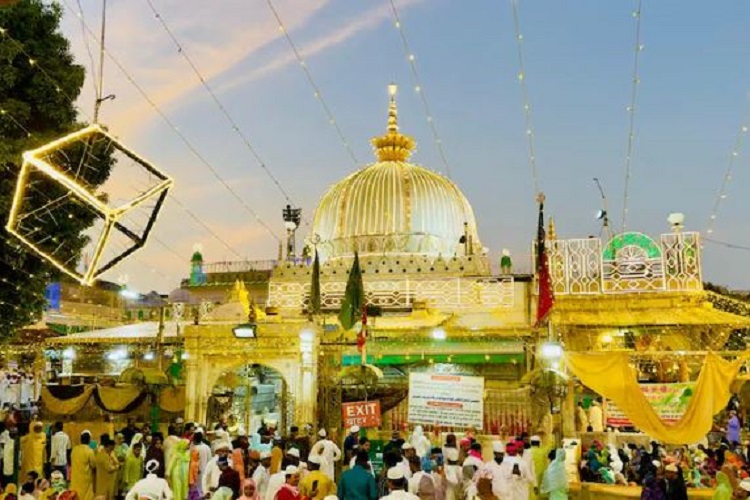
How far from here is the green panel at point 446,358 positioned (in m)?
20.2

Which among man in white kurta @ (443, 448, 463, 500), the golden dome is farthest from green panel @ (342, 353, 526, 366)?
man in white kurta @ (443, 448, 463, 500)

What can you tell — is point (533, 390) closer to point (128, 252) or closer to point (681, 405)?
point (681, 405)

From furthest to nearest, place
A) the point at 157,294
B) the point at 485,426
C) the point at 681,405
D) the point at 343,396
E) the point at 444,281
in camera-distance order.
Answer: the point at 157,294, the point at 444,281, the point at 343,396, the point at 485,426, the point at 681,405

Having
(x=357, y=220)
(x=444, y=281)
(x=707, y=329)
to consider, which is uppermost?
(x=357, y=220)

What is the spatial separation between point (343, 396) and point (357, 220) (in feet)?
33.7

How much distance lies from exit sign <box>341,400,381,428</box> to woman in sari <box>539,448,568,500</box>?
4.22 metres

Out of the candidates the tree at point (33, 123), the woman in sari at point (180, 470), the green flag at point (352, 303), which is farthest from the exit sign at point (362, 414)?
A: the tree at point (33, 123)

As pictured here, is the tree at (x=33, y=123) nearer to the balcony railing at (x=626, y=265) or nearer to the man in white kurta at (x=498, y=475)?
the man in white kurta at (x=498, y=475)

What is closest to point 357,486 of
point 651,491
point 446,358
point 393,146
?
point 651,491

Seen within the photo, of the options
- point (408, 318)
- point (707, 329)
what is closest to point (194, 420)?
point (408, 318)

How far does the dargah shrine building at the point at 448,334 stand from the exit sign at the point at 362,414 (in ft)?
3.15

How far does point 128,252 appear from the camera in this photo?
8.01 metres

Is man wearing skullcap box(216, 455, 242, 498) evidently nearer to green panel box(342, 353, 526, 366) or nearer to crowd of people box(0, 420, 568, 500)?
crowd of people box(0, 420, 568, 500)

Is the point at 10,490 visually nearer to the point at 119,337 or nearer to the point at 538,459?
the point at 538,459
